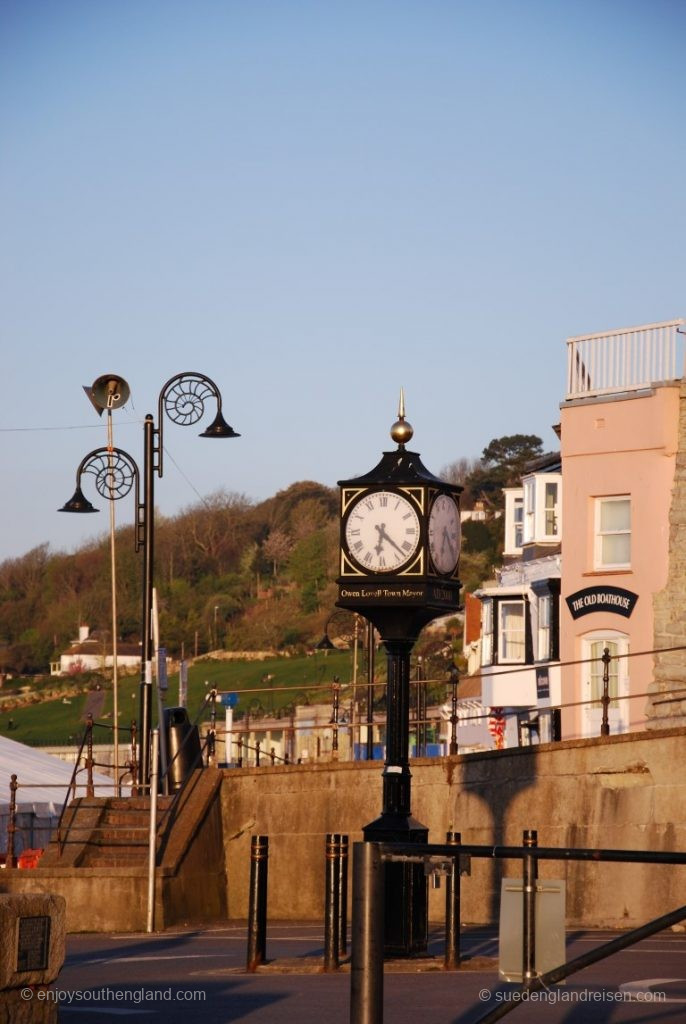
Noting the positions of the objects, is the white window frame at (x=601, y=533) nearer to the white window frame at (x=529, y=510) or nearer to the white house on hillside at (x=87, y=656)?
the white window frame at (x=529, y=510)

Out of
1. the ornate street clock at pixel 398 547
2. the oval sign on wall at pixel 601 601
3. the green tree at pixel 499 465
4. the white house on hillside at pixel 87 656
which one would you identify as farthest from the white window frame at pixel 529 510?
the white house on hillside at pixel 87 656

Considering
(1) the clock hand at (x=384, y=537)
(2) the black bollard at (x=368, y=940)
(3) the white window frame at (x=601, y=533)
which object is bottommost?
(2) the black bollard at (x=368, y=940)

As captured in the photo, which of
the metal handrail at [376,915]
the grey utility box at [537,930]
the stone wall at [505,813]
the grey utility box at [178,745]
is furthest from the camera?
the grey utility box at [178,745]

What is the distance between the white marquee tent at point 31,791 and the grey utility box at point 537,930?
21708 millimetres

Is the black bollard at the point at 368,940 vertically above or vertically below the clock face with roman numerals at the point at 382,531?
below

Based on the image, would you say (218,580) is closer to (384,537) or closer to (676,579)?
(676,579)

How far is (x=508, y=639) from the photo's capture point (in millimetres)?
46438

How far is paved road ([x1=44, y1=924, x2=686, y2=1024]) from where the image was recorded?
9.39 m

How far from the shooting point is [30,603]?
5546 inches

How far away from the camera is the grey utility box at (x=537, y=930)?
22.0 feet

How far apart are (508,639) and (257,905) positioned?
35.0 m

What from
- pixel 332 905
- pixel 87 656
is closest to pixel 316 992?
pixel 332 905

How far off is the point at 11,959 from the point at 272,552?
13179cm

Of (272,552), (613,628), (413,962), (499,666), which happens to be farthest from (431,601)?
(272,552)
